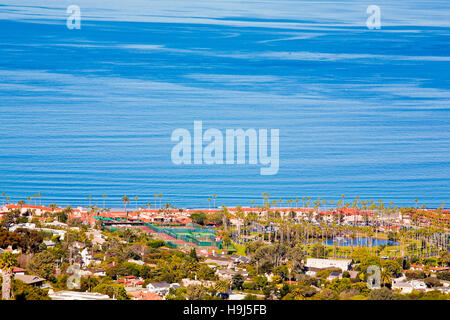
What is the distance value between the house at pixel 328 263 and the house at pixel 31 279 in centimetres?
502

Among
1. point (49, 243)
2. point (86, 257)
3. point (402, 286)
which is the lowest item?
point (402, 286)

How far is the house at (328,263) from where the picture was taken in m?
15.0

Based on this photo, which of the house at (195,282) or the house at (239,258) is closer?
the house at (195,282)

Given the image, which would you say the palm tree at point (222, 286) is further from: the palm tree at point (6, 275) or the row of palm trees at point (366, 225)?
the row of palm trees at point (366, 225)

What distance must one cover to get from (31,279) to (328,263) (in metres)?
5.54

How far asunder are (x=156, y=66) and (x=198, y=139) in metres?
13.5

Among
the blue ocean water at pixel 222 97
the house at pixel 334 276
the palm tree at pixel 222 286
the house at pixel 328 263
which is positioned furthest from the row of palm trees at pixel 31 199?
the house at pixel 334 276

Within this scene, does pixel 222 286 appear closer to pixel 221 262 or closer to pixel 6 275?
pixel 221 262

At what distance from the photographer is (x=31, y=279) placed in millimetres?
12492

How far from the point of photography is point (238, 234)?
740 inches

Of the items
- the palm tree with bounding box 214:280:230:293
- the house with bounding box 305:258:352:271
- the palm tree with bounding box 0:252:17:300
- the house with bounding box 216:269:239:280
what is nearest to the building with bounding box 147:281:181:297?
the palm tree with bounding box 214:280:230:293

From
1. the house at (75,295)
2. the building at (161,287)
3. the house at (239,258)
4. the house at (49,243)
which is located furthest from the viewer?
the house at (49,243)

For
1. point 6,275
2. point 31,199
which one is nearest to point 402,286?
point 6,275
